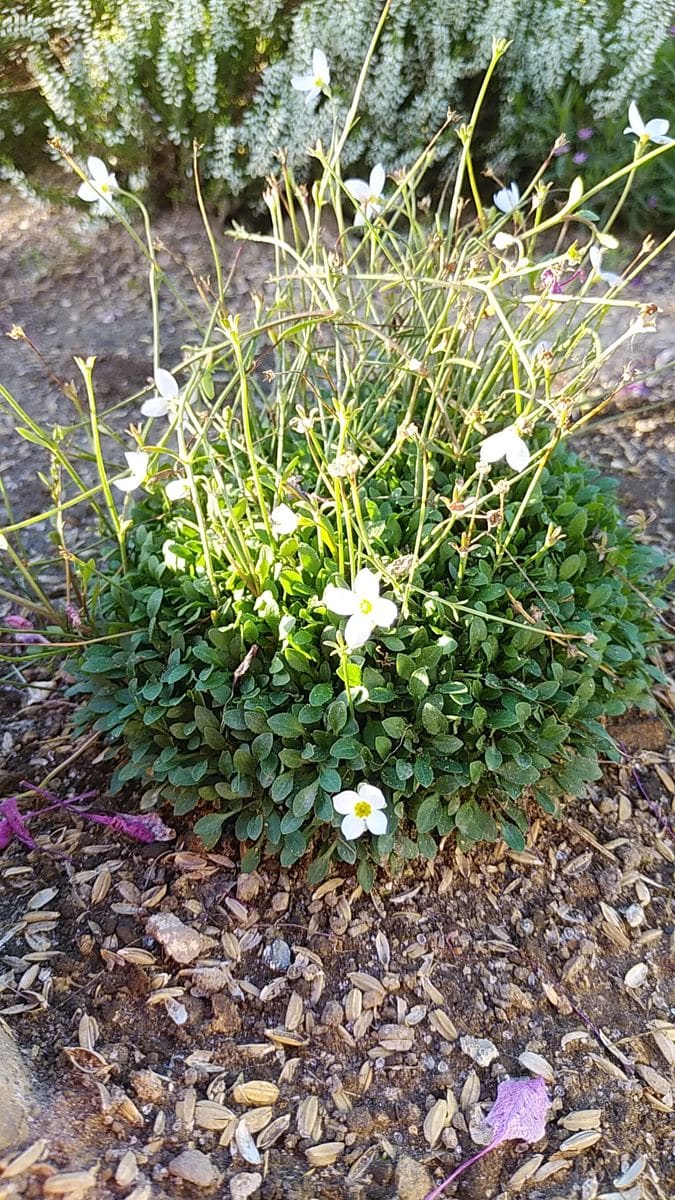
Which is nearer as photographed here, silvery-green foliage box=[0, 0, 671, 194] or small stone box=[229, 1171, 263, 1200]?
small stone box=[229, 1171, 263, 1200]

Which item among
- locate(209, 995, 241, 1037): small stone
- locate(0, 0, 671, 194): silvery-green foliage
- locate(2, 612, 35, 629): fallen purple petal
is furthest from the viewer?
locate(0, 0, 671, 194): silvery-green foliage

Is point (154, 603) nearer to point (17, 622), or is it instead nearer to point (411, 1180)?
point (17, 622)

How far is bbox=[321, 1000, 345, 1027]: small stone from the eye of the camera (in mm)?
1603

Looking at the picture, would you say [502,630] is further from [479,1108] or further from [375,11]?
[375,11]

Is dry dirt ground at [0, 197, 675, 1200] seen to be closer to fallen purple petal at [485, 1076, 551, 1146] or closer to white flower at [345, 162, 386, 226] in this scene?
fallen purple petal at [485, 1076, 551, 1146]

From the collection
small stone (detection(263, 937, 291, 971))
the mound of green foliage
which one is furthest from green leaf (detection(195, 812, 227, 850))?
small stone (detection(263, 937, 291, 971))

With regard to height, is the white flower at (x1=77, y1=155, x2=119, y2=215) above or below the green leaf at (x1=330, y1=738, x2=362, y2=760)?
above

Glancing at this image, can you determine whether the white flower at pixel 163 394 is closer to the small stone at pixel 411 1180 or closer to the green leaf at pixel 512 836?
the green leaf at pixel 512 836

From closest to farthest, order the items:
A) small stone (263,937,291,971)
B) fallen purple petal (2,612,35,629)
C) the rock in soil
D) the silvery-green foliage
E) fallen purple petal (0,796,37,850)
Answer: the rock in soil, small stone (263,937,291,971), fallen purple petal (0,796,37,850), fallen purple petal (2,612,35,629), the silvery-green foliage

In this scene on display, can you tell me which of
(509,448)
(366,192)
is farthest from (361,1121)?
(366,192)

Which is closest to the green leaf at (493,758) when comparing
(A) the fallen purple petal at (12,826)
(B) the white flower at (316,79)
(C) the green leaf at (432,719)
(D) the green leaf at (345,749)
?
(C) the green leaf at (432,719)

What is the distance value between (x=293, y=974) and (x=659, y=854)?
2.84 feet

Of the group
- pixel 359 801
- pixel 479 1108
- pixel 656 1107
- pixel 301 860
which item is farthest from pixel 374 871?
pixel 656 1107

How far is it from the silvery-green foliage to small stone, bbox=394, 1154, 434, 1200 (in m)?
3.64
